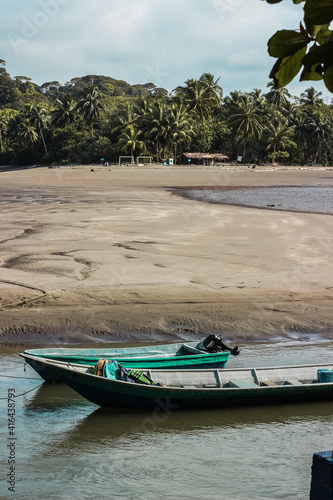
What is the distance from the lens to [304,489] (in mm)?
8125

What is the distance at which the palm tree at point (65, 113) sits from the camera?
104 meters

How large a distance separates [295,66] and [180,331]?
39.3ft

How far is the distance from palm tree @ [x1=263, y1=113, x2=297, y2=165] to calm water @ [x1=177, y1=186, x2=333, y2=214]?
142 ft

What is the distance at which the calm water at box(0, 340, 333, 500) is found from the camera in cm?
802

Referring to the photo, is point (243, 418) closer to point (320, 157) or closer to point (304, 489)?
point (304, 489)

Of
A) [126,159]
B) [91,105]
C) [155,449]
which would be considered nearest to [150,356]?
[155,449]

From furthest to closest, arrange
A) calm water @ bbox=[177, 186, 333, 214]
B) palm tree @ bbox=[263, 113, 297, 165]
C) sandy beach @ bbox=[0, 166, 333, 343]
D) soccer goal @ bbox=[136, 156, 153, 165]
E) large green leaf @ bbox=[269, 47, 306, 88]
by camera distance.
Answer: palm tree @ bbox=[263, 113, 297, 165], soccer goal @ bbox=[136, 156, 153, 165], calm water @ bbox=[177, 186, 333, 214], sandy beach @ bbox=[0, 166, 333, 343], large green leaf @ bbox=[269, 47, 306, 88]

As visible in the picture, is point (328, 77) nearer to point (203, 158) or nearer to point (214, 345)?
point (214, 345)

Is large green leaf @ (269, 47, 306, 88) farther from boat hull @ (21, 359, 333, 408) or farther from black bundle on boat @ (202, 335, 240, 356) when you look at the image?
black bundle on boat @ (202, 335, 240, 356)

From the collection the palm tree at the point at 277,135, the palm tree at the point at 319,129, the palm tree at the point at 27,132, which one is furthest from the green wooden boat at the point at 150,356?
the palm tree at the point at 27,132

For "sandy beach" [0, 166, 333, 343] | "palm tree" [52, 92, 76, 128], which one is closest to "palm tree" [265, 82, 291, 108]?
"palm tree" [52, 92, 76, 128]

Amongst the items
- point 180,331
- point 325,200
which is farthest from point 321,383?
point 325,200

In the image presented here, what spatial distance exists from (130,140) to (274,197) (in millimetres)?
44818

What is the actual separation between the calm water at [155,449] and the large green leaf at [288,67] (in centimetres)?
625
